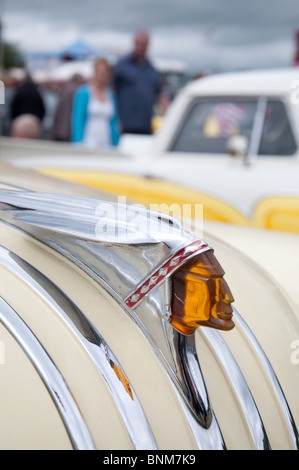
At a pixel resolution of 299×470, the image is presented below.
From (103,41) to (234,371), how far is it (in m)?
14.0

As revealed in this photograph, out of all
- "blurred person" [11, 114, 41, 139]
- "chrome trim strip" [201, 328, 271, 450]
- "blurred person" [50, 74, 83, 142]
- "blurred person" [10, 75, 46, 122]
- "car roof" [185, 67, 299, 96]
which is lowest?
"chrome trim strip" [201, 328, 271, 450]

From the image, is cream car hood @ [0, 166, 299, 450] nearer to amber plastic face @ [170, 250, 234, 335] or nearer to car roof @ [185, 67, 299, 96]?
amber plastic face @ [170, 250, 234, 335]

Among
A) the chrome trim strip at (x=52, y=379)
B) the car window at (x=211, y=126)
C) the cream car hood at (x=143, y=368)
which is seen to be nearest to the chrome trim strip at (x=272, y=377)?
the cream car hood at (x=143, y=368)

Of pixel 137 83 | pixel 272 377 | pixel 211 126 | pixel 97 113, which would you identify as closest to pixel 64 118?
pixel 137 83

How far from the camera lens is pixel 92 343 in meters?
1.00

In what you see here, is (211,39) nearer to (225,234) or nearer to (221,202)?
(221,202)

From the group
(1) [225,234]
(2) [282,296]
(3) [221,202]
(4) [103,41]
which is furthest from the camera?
(4) [103,41]

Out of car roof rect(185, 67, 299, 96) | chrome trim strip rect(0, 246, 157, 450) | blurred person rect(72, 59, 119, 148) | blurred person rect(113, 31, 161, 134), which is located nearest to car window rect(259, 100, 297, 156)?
car roof rect(185, 67, 299, 96)

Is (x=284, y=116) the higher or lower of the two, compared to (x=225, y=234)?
higher

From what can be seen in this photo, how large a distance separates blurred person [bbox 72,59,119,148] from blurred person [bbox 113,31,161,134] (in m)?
0.39

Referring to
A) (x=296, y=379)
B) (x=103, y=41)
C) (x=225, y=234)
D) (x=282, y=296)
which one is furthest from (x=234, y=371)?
(x=103, y=41)

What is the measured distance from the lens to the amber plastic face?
3.16 ft

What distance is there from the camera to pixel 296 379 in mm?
1235

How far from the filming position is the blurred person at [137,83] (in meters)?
5.41
